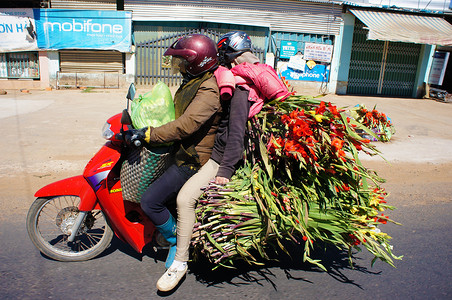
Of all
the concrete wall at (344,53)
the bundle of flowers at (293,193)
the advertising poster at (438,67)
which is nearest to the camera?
the bundle of flowers at (293,193)

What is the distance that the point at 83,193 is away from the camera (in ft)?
9.41

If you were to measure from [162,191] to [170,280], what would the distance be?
2.14 feet

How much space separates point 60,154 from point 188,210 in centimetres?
415

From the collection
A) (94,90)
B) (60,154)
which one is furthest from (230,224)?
(94,90)

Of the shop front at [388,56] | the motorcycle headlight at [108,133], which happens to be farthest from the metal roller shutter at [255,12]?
the motorcycle headlight at [108,133]

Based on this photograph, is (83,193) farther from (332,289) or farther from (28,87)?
(28,87)

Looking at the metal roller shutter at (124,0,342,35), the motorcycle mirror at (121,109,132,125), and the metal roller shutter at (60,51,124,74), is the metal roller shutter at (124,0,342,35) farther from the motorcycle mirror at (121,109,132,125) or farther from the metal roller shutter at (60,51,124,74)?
the motorcycle mirror at (121,109,132,125)

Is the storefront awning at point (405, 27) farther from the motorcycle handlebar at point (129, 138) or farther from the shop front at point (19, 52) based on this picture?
the motorcycle handlebar at point (129, 138)

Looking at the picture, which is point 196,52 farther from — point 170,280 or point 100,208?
point 170,280

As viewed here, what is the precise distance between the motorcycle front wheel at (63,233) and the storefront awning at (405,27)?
11567 millimetres

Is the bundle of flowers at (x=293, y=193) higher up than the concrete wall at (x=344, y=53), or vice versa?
the concrete wall at (x=344, y=53)

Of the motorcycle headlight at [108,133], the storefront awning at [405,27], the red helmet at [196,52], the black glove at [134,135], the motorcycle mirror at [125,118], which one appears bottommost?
the motorcycle headlight at [108,133]

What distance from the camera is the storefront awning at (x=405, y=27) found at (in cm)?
1239

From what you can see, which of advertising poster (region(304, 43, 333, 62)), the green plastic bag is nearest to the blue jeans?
the green plastic bag
